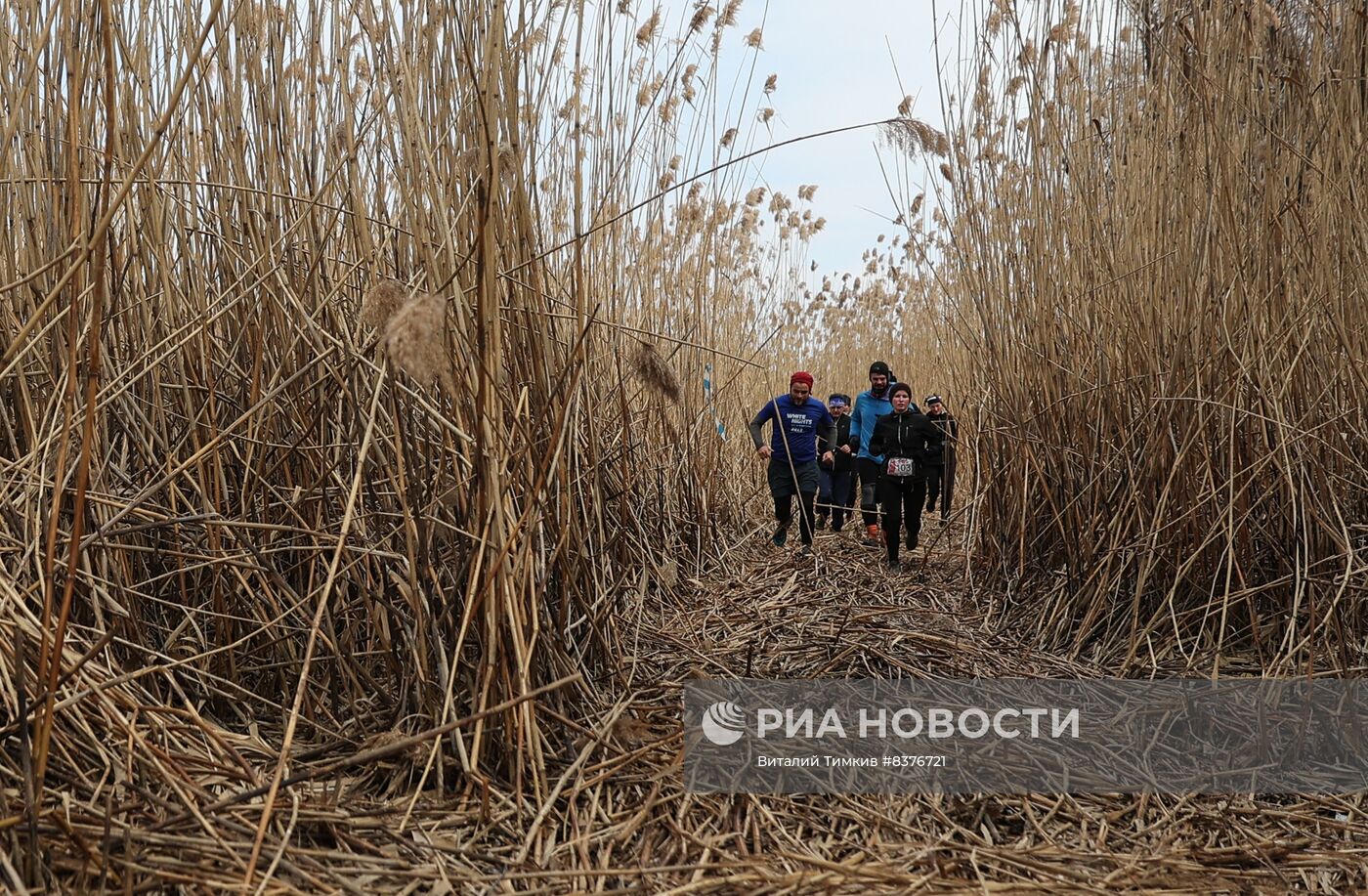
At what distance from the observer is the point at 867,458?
205 inches

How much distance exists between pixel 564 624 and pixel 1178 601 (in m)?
1.66

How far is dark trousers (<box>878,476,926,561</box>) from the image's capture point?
4141 mm

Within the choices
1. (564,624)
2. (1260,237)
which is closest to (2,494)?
(564,624)

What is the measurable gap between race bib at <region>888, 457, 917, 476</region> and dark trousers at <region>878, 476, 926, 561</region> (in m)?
0.02

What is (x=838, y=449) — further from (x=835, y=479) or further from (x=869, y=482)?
(x=869, y=482)

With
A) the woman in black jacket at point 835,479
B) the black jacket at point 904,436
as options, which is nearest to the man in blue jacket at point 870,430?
the woman in black jacket at point 835,479

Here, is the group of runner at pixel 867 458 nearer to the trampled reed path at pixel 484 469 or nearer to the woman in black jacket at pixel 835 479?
the woman in black jacket at pixel 835 479

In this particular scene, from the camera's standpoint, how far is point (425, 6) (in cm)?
164

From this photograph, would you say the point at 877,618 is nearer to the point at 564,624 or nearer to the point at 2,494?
the point at 564,624

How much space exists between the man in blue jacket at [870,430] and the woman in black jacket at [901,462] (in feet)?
1.29

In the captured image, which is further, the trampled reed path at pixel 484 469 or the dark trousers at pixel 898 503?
the dark trousers at pixel 898 503

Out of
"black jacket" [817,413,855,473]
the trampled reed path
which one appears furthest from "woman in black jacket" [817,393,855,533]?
the trampled reed path

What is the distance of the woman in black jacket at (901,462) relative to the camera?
4.16 meters

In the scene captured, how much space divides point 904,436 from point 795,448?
72 cm
